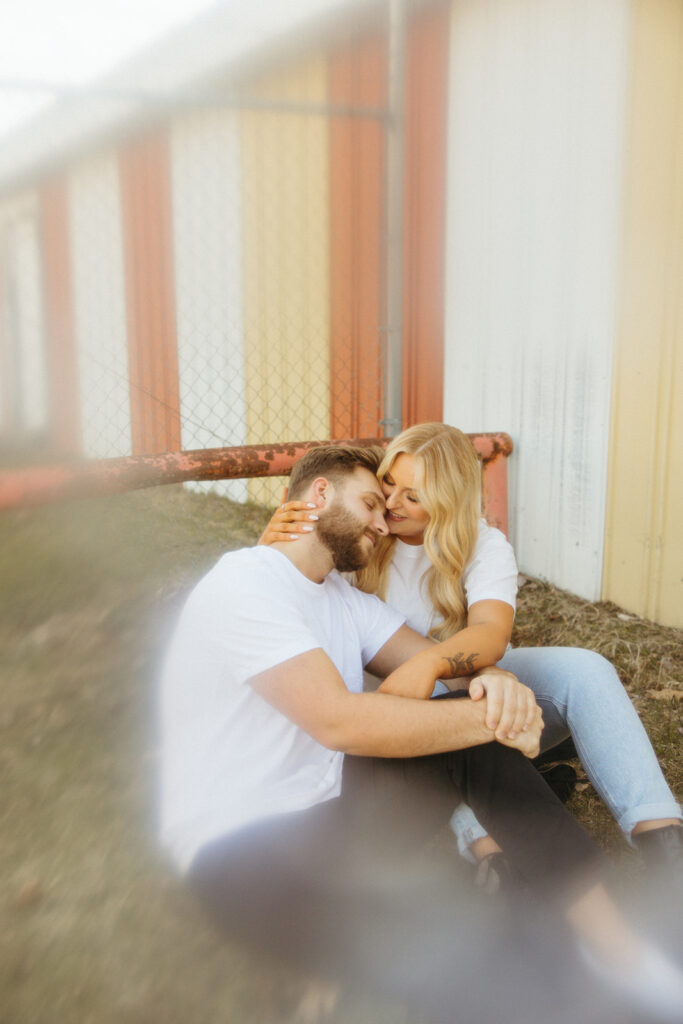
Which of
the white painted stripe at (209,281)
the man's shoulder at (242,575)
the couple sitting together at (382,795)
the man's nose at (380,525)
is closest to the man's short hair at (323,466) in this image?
the couple sitting together at (382,795)

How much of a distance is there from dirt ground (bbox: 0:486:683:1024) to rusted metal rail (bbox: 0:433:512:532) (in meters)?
1.16

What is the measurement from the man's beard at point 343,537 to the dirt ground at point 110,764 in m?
0.95

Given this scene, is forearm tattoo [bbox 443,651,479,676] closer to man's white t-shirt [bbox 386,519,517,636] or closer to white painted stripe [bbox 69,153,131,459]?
man's white t-shirt [bbox 386,519,517,636]

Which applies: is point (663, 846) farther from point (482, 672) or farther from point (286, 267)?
point (286, 267)

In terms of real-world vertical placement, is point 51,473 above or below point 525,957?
above

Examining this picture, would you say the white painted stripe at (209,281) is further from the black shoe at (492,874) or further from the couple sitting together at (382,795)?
the black shoe at (492,874)

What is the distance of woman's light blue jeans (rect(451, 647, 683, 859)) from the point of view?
200 centimetres

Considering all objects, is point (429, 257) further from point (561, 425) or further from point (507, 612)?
point (507, 612)

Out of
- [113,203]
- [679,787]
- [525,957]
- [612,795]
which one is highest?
[113,203]

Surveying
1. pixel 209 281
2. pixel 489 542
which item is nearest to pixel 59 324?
pixel 209 281

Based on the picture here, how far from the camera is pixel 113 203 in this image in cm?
862

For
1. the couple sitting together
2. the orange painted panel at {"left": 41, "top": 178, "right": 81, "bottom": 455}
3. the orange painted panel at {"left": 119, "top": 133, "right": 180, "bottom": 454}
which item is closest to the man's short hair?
the couple sitting together

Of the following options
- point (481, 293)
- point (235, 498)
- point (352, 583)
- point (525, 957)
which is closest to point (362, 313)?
point (481, 293)

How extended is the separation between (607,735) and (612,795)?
151mm
